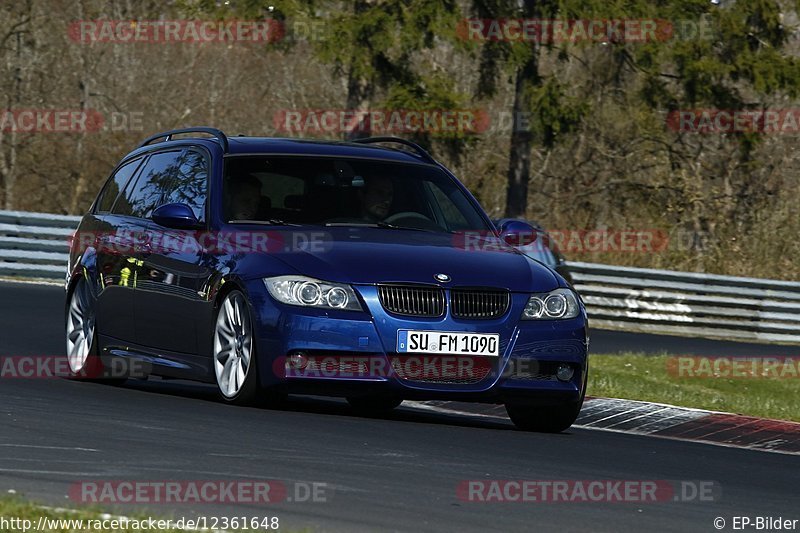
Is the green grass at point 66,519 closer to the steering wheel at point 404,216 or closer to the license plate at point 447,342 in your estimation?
the license plate at point 447,342

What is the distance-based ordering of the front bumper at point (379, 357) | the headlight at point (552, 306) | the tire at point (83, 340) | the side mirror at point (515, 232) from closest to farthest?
the front bumper at point (379, 357) < the headlight at point (552, 306) < the side mirror at point (515, 232) < the tire at point (83, 340)

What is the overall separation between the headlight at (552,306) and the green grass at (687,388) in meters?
3.38

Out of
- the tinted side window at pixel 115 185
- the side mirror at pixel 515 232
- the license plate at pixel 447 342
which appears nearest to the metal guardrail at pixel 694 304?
the tinted side window at pixel 115 185

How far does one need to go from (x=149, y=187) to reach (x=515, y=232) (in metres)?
2.57

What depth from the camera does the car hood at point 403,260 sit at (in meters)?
9.45

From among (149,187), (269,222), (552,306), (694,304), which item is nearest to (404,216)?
(269,222)

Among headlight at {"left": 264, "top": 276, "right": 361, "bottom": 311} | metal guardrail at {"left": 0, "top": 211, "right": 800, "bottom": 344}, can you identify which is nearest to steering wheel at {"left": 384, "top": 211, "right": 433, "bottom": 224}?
headlight at {"left": 264, "top": 276, "right": 361, "bottom": 311}

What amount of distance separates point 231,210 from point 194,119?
28.3 m

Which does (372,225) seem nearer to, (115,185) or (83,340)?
(83,340)

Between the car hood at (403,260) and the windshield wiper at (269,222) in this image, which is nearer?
the car hood at (403,260)

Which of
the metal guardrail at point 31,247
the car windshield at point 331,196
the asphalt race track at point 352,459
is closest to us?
the asphalt race track at point 352,459

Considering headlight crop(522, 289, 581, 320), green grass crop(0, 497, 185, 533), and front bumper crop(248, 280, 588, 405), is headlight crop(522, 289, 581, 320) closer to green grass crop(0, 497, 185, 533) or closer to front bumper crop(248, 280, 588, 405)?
front bumper crop(248, 280, 588, 405)

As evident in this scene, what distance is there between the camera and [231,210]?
10406 millimetres

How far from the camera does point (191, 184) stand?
11.0 meters
